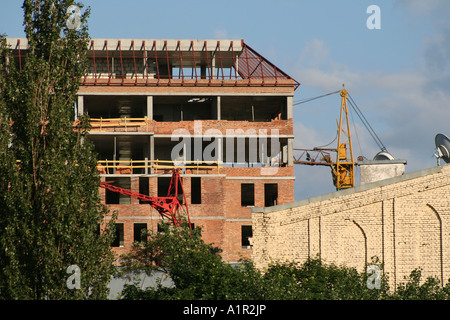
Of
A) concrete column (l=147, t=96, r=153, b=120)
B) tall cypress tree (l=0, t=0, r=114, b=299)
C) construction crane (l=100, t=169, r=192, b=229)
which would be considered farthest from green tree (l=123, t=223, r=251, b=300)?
concrete column (l=147, t=96, r=153, b=120)

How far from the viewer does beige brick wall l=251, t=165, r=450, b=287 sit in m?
43.6

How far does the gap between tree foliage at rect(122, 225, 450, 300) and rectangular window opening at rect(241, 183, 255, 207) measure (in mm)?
17844

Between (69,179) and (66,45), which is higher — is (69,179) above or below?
below

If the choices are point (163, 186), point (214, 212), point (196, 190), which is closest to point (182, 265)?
point (214, 212)

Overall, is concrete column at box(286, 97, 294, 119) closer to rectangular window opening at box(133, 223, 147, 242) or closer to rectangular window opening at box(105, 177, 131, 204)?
rectangular window opening at box(105, 177, 131, 204)

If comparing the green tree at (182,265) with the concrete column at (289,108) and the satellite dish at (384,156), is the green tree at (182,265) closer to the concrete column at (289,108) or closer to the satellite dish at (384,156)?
the satellite dish at (384,156)

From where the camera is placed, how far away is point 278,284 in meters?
39.7

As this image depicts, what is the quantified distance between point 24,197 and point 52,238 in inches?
83.9

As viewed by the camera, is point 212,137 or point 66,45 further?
point 212,137

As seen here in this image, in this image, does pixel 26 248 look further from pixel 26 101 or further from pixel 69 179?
pixel 26 101

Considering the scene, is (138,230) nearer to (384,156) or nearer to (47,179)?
(384,156)

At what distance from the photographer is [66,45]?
41.1 meters

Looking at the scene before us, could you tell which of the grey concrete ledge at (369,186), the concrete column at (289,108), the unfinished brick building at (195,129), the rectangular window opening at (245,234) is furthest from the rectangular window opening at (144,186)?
the grey concrete ledge at (369,186)
